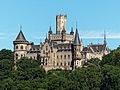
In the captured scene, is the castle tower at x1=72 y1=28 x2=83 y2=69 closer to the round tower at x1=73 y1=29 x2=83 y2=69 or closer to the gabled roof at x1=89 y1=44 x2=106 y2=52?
the round tower at x1=73 y1=29 x2=83 y2=69

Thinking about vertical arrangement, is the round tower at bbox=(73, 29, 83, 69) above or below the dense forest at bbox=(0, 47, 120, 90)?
above

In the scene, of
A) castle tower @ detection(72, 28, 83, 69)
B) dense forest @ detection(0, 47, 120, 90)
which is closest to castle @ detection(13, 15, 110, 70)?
castle tower @ detection(72, 28, 83, 69)

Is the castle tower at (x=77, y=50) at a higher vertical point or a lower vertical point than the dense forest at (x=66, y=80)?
higher

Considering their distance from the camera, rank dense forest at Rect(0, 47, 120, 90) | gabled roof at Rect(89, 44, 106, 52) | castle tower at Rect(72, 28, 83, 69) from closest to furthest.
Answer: dense forest at Rect(0, 47, 120, 90), castle tower at Rect(72, 28, 83, 69), gabled roof at Rect(89, 44, 106, 52)

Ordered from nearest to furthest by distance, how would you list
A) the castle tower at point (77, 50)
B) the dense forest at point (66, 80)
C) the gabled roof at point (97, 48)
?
the dense forest at point (66, 80) < the castle tower at point (77, 50) < the gabled roof at point (97, 48)

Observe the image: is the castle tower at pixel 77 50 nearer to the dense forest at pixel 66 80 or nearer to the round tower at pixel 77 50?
the round tower at pixel 77 50

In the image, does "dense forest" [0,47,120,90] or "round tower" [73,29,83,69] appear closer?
"dense forest" [0,47,120,90]

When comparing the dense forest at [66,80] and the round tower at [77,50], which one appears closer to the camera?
the dense forest at [66,80]

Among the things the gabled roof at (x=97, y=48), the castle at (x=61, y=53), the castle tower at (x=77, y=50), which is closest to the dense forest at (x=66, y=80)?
the castle tower at (x=77, y=50)

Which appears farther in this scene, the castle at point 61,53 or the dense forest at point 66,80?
the castle at point 61,53

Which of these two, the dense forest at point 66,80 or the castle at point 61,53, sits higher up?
the castle at point 61,53

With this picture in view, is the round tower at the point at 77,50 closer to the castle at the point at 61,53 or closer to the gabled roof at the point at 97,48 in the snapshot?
the castle at the point at 61,53

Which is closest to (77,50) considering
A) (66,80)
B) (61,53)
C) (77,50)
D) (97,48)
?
(77,50)

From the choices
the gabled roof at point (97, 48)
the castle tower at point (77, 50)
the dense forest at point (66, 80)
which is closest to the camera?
the dense forest at point (66, 80)
